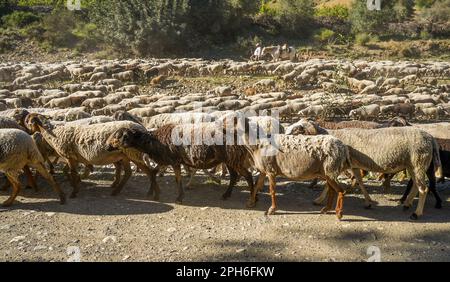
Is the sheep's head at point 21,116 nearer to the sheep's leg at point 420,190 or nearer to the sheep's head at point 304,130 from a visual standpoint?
the sheep's head at point 304,130

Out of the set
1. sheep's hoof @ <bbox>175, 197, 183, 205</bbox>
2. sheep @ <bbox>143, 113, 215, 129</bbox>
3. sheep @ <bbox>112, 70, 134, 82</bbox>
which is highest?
sheep @ <bbox>143, 113, 215, 129</bbox>

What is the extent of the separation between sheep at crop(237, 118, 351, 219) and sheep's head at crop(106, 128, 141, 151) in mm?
2206

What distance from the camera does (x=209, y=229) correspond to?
23.3ft

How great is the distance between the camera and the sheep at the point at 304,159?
721 centimetres

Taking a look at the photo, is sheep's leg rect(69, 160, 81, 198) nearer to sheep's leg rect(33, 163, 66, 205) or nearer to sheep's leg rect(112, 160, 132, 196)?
sheep's leg rect(33, 163, 66, 205)

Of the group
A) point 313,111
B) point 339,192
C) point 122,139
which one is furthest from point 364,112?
point 122,139

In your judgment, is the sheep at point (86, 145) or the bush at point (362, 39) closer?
the sheep at point (86, 145)

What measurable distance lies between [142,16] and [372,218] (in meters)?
35.2

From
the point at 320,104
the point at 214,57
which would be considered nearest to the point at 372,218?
the point at 320,104

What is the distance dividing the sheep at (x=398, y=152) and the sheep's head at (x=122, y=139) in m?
3.86

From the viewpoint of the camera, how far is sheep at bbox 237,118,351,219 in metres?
7.21

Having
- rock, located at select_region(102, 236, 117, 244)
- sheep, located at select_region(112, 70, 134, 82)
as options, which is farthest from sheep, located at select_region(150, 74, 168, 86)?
rock, located at select_region(102, 236, 117, 244)

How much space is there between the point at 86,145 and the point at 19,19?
41814mm

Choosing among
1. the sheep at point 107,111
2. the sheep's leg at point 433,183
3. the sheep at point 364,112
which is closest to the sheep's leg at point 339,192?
the sheep's leg at point 433,183
